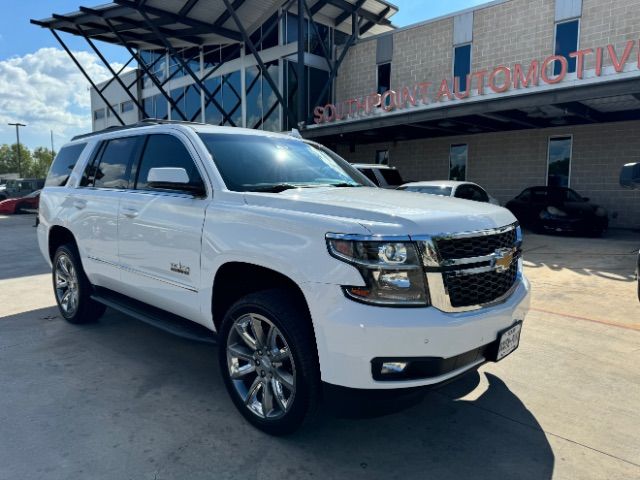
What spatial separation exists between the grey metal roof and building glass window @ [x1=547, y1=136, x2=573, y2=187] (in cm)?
1108

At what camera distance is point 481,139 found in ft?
59.7

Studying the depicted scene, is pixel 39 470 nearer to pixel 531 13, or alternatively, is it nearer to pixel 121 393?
pixel 121 393

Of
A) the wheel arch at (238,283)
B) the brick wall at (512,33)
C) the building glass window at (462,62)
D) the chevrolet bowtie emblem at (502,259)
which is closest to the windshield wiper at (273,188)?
the wheel arch at (238,283)

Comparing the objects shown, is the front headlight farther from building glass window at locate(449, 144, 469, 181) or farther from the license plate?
building glass window at locate(449, 144, 469, 181)

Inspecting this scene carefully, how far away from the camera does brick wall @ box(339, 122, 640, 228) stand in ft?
49.9

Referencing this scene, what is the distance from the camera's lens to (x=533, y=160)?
16984 millimetres

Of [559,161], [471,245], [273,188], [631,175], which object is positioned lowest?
[471,245]

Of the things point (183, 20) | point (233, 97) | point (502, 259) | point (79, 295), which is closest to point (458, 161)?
point (233, 97)

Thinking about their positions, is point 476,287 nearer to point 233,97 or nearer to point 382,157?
point 382,157

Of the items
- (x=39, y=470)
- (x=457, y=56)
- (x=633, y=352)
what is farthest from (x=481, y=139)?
(x=39, y=470)

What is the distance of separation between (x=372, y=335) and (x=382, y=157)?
19.9 m

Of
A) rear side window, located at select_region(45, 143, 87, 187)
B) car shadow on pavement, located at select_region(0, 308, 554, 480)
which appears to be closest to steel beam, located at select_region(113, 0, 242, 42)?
rear side window, located at select_region(45, 143, 87, 187)

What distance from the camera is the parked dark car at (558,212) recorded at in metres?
12.9

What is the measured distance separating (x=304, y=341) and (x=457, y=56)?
1838 centimetres
